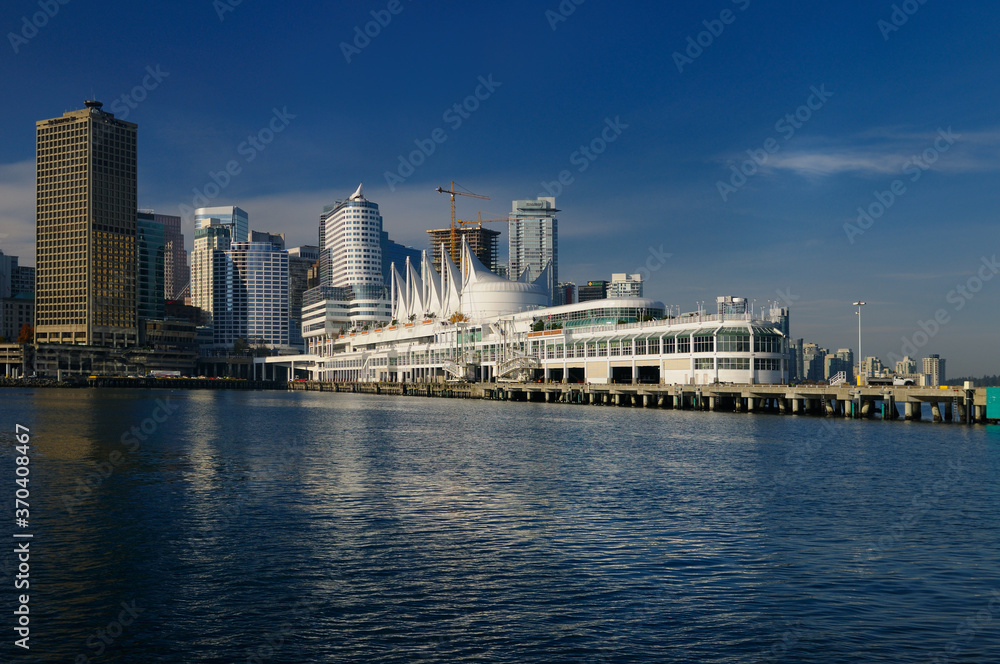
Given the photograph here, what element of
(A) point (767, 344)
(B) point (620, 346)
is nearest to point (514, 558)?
(A) point (767, 344)

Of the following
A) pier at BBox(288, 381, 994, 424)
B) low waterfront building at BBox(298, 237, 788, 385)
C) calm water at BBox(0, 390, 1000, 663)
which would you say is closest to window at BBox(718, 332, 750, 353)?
low waterfront building at BBox(298, 237, 788, 385)

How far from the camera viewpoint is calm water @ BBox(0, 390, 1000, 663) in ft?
61.6

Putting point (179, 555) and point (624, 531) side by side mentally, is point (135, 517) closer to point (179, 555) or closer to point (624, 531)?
point (179, 555)

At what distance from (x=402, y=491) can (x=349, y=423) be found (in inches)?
1990

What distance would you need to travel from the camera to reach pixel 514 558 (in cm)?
2589

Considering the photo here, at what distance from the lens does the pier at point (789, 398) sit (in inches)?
3155

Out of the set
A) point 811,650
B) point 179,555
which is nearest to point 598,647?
point 811,650

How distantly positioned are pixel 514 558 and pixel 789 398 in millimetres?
78764

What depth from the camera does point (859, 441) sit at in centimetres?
6075

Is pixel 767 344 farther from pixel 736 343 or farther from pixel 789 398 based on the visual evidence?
pixel 789 398

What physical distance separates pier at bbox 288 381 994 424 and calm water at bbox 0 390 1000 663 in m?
30.5

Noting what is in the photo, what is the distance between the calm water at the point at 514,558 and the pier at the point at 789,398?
1202 inches

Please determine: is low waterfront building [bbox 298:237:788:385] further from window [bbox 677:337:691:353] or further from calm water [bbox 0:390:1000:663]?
calm water [bbox 0:390:1000:663]

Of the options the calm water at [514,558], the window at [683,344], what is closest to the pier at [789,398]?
the window at [683,344]
